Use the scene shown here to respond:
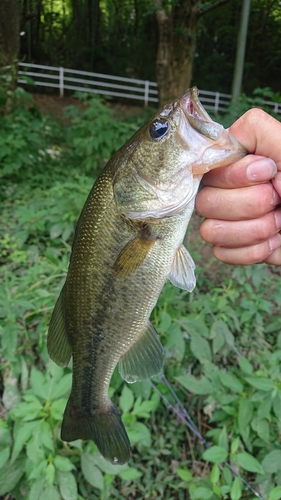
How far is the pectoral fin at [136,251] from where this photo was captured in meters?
1.29

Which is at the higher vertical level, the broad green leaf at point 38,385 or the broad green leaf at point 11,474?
the broad green leaf at point 38,385

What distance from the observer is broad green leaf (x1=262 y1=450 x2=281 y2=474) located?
1878 millimetres

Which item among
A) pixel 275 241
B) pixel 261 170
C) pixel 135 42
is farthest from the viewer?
pixel 135 42

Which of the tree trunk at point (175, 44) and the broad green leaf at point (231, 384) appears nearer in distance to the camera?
the broad green leaf at point (231, 384)

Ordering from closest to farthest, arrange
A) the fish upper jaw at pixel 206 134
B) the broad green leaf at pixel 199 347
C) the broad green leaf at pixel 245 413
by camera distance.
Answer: the fish upper jaw at pixel 206 134, the broad green leaf at pixel 245 413, the broad green leaf at pixel 199 347

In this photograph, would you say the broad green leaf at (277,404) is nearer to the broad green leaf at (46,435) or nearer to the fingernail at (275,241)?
the fingernail at (275,241)

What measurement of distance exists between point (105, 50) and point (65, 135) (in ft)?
41.1

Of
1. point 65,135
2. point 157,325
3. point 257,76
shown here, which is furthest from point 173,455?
point 257,76

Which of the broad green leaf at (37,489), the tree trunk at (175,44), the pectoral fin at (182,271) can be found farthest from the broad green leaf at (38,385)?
the tree trunk at (175,44)

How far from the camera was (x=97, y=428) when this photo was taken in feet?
4.90

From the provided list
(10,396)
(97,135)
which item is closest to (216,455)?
(10,396)

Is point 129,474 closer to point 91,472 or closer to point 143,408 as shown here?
point 91,472

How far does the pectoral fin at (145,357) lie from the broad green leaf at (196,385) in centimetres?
76

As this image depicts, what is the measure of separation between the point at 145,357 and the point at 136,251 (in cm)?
42
